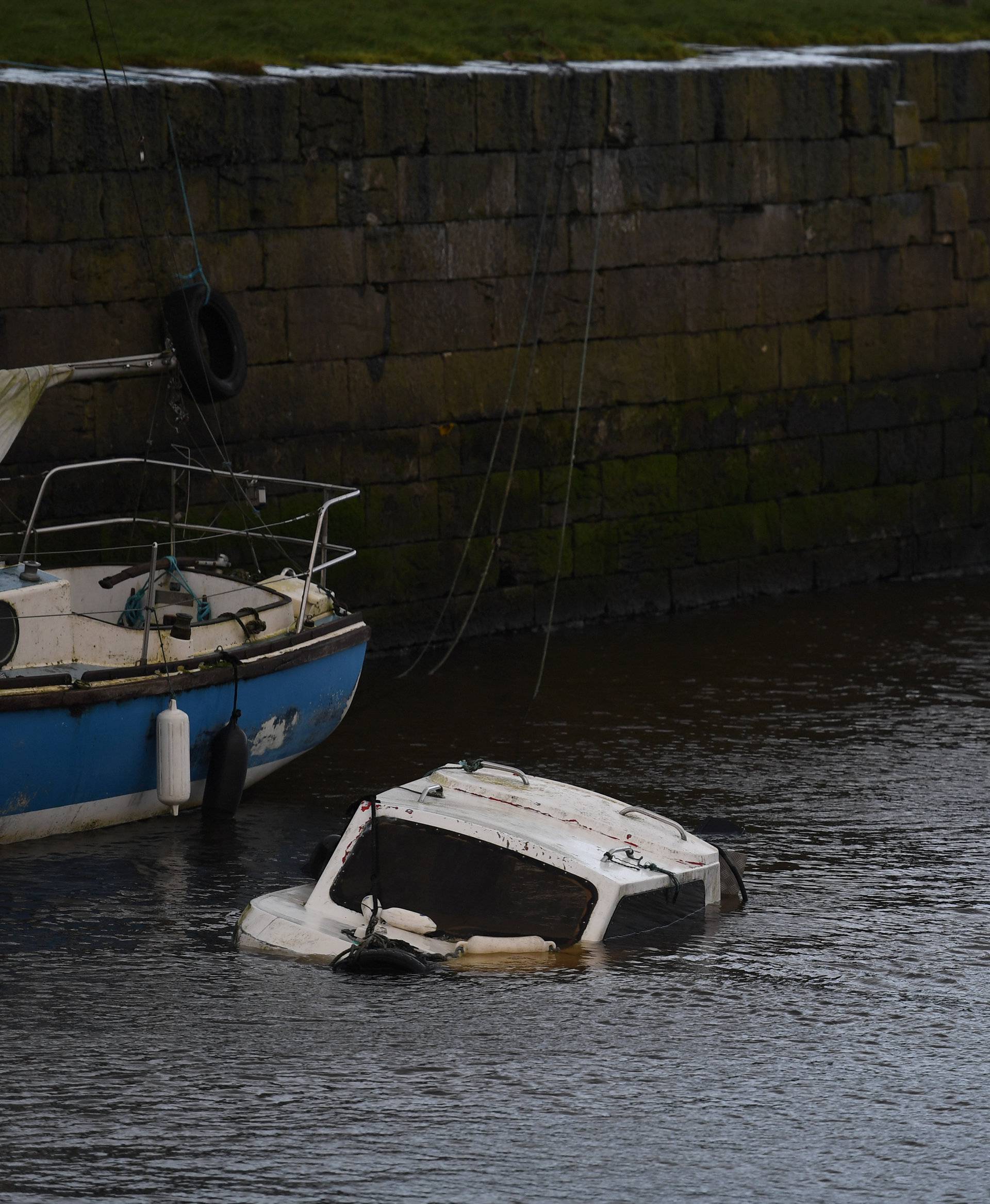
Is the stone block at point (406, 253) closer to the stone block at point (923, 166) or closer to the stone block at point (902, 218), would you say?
the stone block at point (902, 218)

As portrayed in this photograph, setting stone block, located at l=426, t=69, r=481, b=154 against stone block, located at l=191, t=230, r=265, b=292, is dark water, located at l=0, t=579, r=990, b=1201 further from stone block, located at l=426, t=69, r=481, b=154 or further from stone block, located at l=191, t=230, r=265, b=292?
stone block, located at l=426, t=69, r=481, b=154

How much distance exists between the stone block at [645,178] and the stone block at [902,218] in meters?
2.11

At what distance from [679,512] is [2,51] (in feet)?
20.7

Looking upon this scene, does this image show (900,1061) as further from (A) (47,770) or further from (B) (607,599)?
(B) (607,599)

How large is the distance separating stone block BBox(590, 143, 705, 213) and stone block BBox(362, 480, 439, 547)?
2.66 meters

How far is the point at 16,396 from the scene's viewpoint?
11.6 metres

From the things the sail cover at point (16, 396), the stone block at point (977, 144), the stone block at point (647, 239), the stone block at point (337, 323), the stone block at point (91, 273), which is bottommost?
the sail cover at point (16, 396)

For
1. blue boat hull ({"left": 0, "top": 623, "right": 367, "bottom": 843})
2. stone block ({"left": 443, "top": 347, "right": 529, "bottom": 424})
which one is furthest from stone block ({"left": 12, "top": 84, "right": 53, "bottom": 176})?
blue boat hull ({"left": 0, "top": 623, "right": 367, "bottom": 843})

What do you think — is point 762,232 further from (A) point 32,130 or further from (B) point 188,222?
(A) point 32,130

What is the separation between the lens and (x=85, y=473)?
554 inches

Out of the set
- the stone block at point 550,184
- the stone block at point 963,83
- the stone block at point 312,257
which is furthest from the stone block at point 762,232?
the stone block at point 312,257

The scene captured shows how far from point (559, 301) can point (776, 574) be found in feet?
10.5

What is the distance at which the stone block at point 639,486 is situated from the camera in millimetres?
16953

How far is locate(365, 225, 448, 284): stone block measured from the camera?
50.7 feet
